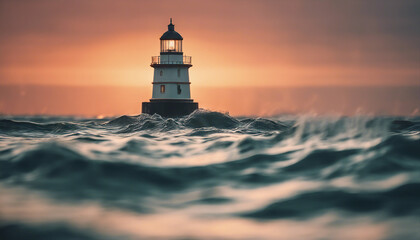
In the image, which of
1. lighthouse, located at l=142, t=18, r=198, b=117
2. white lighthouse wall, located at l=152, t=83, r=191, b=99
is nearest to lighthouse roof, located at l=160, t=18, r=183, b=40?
lighthouse, located at l=142, t=18, r=198, b=117

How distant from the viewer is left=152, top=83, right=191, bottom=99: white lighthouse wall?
3772cm

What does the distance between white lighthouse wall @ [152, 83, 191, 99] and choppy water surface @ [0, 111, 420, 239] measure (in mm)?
23256

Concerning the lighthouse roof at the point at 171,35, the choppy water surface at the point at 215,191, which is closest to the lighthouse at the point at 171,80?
the lighthouse roof at the point at 171,35

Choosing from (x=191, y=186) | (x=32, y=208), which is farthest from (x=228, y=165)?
(x=32, y=208)

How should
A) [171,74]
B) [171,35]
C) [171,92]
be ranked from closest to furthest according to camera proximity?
[171,35], [171,74], [171,92]

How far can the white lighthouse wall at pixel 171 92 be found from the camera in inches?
1485

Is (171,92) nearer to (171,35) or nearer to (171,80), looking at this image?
(171,80)

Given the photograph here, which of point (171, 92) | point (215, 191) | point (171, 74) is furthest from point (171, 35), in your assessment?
point (215, 191)

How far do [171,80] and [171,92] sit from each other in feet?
2.98

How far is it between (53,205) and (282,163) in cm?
551

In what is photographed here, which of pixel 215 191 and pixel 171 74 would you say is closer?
pixel 215 191

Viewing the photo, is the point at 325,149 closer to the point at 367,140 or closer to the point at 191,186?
the point at 367,140

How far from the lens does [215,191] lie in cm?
914

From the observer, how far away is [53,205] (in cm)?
816
